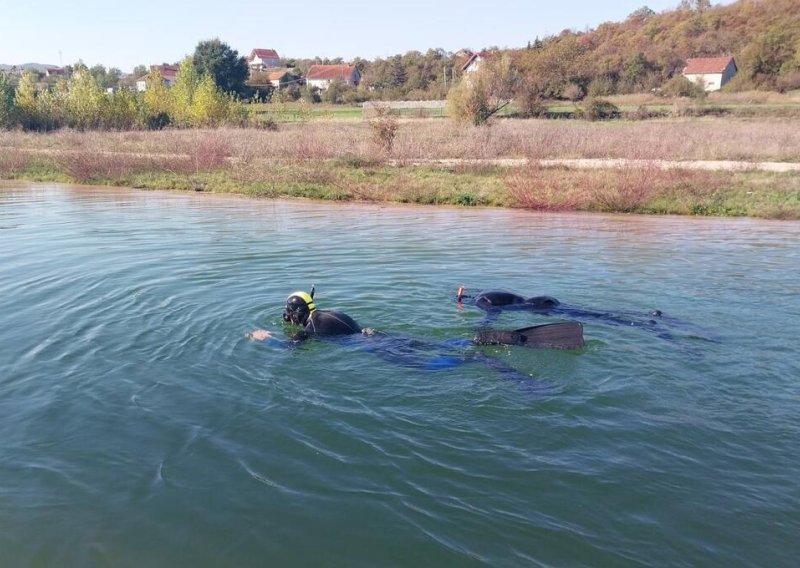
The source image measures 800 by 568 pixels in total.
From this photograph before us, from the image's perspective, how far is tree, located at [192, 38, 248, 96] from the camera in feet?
249

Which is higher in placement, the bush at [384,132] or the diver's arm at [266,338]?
the bush at [384,132]

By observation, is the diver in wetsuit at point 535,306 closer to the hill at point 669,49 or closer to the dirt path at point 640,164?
the dirt path at point 640,164

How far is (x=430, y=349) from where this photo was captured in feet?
27.8

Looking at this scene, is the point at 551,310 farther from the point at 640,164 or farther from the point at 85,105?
the point at 85,105

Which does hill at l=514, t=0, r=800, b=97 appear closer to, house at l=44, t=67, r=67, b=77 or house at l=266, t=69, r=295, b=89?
house at l=266, t=69, r=295, b=89

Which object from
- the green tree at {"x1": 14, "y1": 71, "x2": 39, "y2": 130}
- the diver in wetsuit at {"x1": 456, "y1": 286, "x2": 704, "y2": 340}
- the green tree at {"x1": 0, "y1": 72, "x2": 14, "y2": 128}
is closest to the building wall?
the green tree at {"x1": 14, "y1": 71, "x2": 39, "y2": 130}

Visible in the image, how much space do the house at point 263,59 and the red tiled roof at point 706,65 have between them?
91640 millimetres

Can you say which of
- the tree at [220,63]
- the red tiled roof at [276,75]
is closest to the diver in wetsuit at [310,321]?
the tree at [220,63]

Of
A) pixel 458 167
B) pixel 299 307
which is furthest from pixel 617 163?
pixel 299 307

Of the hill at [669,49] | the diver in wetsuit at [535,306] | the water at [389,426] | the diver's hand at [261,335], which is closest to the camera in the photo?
the water at [389,426]

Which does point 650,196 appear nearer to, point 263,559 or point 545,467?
point 545,467

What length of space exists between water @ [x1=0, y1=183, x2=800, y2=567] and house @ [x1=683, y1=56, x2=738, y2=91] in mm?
69016

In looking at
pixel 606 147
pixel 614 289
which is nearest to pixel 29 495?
pixel 614 289

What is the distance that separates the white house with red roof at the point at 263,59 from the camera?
142 metres
